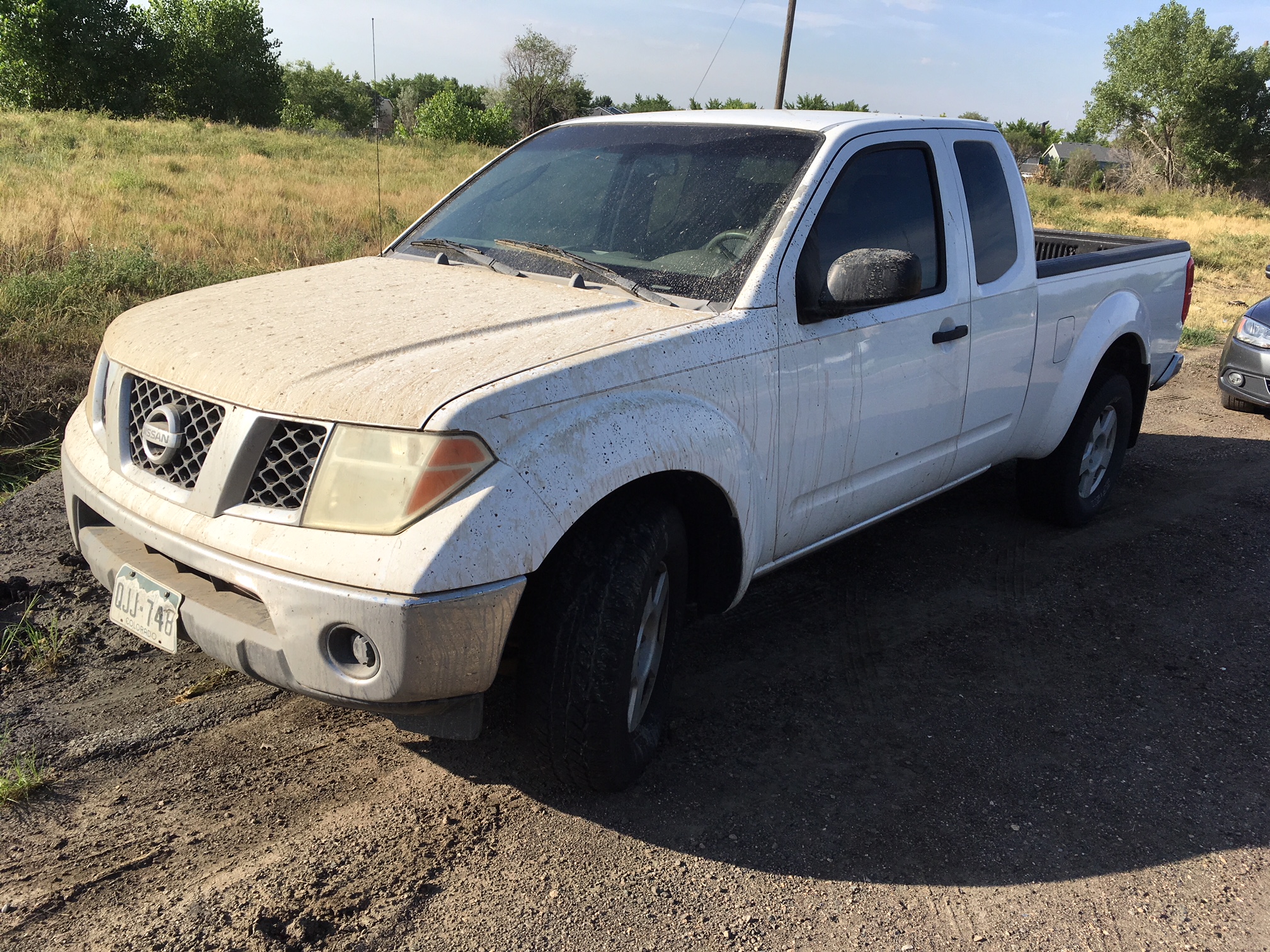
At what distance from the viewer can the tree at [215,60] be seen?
164 feet

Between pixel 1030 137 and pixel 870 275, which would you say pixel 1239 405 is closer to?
pixel 870 275

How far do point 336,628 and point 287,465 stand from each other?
1.38 ft

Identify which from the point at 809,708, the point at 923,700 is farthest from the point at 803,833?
the point at 923,700

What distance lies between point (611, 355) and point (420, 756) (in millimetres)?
1338

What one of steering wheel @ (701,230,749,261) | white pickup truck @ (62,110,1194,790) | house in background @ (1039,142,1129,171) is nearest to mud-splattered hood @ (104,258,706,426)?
white pickup truck @ (62,110,1194,790)

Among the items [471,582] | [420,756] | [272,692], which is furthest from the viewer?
[272,692]

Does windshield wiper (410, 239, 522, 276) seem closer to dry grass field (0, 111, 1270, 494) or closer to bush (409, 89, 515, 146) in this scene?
dry grass field (0, 111, 1270, 494)

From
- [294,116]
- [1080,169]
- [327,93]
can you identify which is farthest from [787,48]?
[327,93]

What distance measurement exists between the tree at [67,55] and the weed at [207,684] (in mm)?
49713

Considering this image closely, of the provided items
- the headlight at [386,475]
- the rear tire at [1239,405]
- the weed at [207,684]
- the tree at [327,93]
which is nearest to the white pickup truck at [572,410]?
the headlight at [386,475]

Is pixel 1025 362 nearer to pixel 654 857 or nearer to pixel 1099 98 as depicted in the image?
pixel 654 857

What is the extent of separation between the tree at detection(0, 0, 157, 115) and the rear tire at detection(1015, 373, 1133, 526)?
49.6m

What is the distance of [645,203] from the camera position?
11.4 feet

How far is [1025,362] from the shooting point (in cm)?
427
